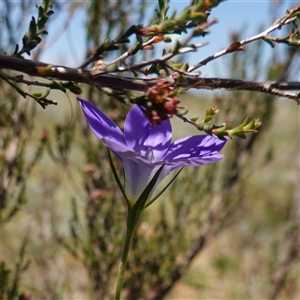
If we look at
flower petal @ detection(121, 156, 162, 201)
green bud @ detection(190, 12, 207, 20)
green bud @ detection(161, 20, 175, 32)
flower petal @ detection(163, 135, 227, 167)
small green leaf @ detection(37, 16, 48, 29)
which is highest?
small green leaf @ detection(37, 16, 48, 29)

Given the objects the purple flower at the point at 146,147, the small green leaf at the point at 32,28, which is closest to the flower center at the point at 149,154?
the purple flower at the point at 146,147

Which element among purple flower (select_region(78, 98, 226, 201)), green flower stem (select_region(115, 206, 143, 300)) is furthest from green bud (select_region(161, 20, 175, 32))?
green flower stem (select_region(115, 206, 143, 300))

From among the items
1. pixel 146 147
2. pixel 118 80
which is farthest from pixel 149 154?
pixel 118 80

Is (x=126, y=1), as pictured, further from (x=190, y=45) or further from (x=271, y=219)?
(x=271, y=219)

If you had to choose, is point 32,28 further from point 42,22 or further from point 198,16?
point 198,16

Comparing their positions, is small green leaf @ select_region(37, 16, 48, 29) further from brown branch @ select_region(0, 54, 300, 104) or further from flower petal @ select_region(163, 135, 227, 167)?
flower petal @ select_region(163, 135, 227, 167)
